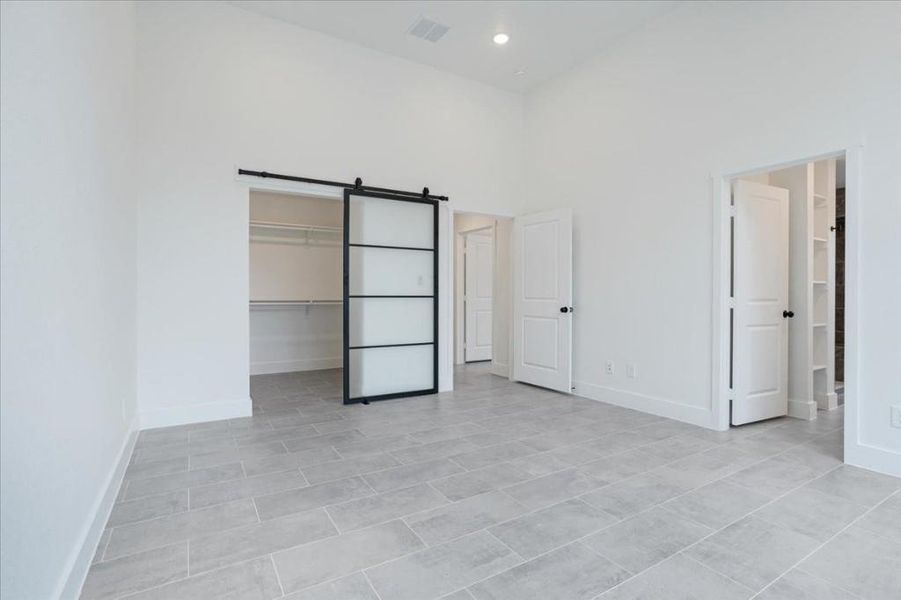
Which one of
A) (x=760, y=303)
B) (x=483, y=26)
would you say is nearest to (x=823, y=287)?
(x=760, y=303)

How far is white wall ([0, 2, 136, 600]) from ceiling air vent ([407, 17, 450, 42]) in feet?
8.57

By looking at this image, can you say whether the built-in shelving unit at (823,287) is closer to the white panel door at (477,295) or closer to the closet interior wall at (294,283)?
the white panel door at (477,295)

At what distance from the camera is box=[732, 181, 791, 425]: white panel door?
3.93 metres

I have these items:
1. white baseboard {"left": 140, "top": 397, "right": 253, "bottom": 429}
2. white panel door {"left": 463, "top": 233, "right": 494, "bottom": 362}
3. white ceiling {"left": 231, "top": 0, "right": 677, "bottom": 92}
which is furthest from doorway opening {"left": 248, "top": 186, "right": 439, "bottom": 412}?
white panel door {"left": 463, "top": 233, "right": 494, "bottom": 362}

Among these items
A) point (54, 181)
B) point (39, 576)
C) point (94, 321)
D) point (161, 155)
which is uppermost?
point (161, 155)

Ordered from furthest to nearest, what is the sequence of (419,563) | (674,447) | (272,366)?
(272,366) < (674,447) < (419,563)

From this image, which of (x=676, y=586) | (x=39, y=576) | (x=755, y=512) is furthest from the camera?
(x=755, y=512)

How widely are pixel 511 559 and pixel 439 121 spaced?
15.6 feet

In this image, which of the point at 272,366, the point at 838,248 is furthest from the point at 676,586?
the point at 838,248

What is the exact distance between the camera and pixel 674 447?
133 inches

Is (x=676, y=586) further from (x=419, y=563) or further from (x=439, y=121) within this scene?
(x=439, y=121)

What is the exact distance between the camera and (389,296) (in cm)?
501

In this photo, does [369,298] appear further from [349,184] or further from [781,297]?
[781,297]

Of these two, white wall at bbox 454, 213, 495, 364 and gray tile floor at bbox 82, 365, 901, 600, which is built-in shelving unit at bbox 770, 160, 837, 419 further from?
white wall at bbox 454, 213, 495, 364
